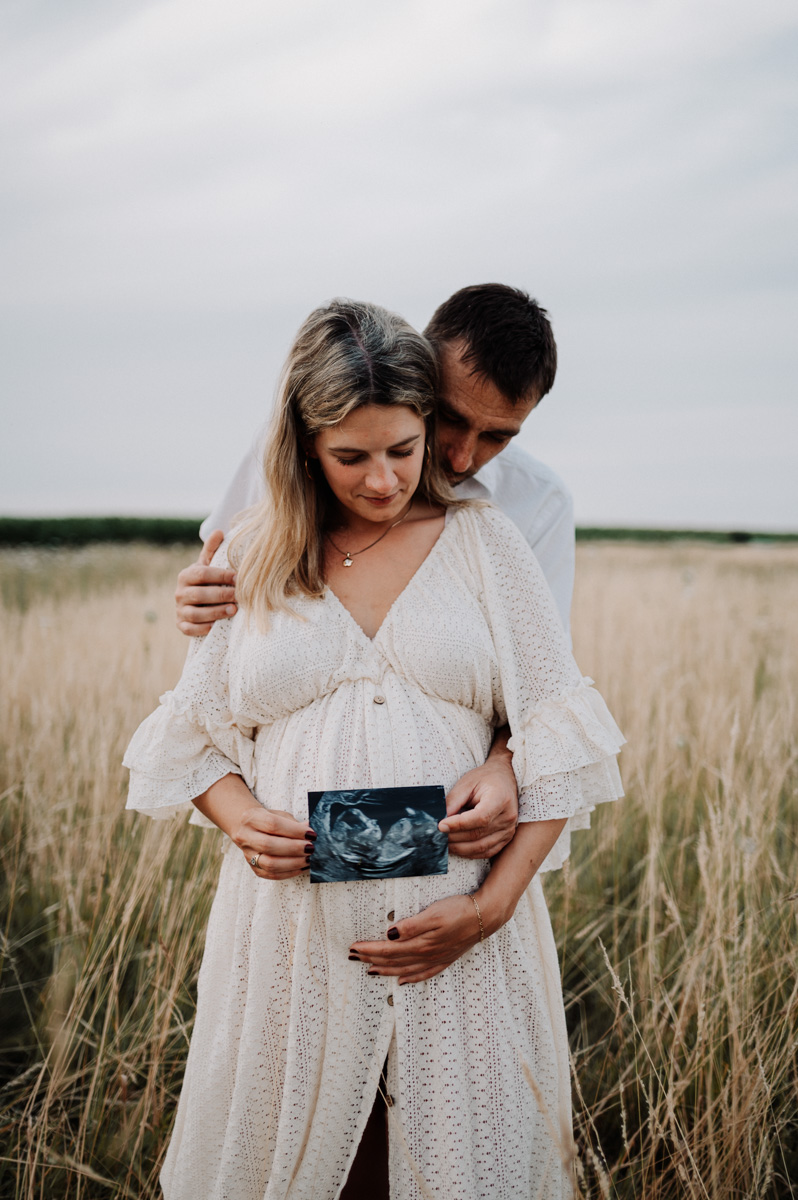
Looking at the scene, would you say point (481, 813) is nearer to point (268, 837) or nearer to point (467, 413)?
point (268, 837)

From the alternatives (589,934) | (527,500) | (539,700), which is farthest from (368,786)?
(589,934)

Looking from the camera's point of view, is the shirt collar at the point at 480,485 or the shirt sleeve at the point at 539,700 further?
the shirt collar at the point at 480,485

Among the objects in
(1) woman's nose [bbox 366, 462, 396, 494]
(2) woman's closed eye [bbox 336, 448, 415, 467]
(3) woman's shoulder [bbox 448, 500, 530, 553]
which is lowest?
(3) woman's shoulder [bbox 448, 500, 530, 553]

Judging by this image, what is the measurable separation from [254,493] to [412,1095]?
1.74 metres

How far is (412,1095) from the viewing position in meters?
1.66

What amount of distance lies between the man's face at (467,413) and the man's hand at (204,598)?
2.36ft

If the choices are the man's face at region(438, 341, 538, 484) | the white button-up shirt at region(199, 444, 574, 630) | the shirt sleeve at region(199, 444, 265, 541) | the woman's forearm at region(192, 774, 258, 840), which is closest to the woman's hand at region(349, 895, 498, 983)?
the woman's forearm at region(192, 774, 258, 840)

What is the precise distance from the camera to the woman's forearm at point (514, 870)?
5.57 feet

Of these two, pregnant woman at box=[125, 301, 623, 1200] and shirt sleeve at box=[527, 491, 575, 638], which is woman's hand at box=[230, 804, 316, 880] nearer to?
pregnant woman at box=[125, 301, 623, 1200]

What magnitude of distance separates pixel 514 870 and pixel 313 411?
1.12 metres

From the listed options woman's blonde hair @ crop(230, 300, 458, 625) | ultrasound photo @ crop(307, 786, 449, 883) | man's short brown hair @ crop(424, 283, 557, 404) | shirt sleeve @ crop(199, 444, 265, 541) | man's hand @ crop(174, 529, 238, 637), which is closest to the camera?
ultrasound photo @ crop(307, 786, 449, 883)

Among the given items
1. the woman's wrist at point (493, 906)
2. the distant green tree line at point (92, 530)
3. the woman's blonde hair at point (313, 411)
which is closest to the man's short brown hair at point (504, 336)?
the woman's blonde hair at point (313, 411)

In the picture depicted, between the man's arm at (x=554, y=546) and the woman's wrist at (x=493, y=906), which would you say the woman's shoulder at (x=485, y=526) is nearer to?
the man's arm at (x=554, y=546)

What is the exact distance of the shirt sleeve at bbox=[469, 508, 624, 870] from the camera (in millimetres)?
1763
